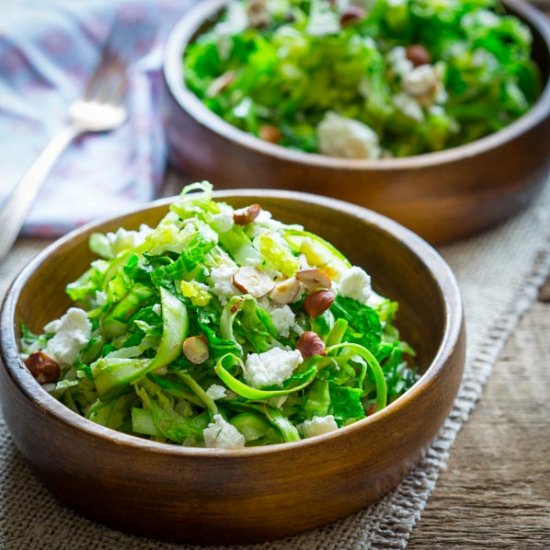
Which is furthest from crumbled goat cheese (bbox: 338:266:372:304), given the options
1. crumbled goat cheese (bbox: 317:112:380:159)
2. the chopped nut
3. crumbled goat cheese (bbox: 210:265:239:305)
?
the chopped nut

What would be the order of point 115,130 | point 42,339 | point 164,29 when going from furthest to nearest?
point 164,29 → point 115,130 → point 42,339

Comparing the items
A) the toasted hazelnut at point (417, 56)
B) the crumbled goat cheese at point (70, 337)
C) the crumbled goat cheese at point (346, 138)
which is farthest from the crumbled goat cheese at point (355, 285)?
the toasted hazelnut at point (417, 56)

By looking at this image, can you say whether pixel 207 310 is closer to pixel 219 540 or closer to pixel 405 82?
pixel 219 540

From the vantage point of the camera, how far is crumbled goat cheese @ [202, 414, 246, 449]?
1619mm

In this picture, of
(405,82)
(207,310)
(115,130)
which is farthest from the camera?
(115,130)

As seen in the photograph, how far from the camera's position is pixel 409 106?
2719 millimetres

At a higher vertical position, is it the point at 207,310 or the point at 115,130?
the point at 207,310

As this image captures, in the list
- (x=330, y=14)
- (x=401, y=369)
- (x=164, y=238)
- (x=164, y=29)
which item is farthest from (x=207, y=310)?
(x=164, y=29)

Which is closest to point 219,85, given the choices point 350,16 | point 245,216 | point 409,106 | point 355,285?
point 350,16

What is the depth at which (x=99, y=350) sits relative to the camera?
1818 millimetres

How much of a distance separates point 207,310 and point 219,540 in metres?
0.38

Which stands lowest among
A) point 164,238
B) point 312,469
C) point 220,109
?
point 220,109

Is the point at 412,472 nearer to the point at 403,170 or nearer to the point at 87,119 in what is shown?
the point at 403,170

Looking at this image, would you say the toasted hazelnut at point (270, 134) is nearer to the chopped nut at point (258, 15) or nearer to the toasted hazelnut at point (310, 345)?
the chopped nut at point (258, 15)
